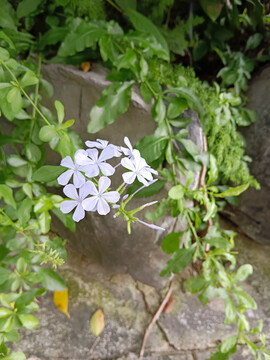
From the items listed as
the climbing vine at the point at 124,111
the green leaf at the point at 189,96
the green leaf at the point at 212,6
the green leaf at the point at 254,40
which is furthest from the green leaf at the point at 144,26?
the green leaf at the point at 254,40

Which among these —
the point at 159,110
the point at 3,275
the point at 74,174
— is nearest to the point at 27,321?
the point at 3,275

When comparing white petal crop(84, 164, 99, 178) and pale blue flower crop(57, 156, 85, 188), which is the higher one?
white petal crop(84, 164, 99, 178)

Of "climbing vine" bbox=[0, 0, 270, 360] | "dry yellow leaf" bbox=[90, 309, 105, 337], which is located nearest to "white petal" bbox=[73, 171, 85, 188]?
"climbing vine" bbox=[0, 0, 270, 360]

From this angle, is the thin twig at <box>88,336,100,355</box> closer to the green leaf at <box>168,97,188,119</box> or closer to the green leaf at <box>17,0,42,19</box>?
the green leaf at <box>168,97,188,119</box>

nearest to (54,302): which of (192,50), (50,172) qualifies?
(50,172)

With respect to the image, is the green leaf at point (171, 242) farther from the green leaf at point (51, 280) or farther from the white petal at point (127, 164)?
the white petal at point (127, 164)

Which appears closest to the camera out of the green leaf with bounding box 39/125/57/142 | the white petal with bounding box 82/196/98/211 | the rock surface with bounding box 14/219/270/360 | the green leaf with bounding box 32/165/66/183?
the white petal with bounding box 82/196/98/211
